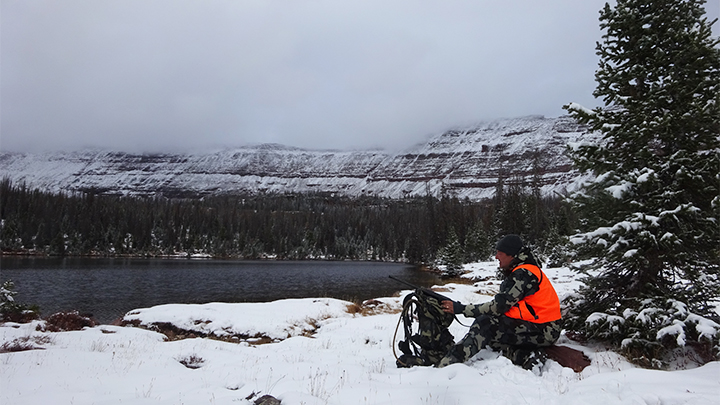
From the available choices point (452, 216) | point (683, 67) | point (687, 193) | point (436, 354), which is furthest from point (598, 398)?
point (452, 216)

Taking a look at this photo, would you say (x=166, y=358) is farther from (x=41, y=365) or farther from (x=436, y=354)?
(x=436, y=354)

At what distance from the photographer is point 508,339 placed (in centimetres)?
554

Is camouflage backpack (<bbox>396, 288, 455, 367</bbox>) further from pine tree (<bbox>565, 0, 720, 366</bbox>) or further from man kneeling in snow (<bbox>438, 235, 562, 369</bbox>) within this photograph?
pine tree (<bbox>565, 0, 720, 366</bbox>)

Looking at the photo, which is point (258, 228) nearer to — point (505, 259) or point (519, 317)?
point (505, 259)

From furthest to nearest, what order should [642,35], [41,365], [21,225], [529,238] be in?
[21,225]
[529,238]
[642,35]
[41,365]

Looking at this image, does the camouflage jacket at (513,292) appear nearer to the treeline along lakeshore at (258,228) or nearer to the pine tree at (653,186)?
the pine tree at (653,186)

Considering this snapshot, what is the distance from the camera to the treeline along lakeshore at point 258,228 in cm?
6692

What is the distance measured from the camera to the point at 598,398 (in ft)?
12.6

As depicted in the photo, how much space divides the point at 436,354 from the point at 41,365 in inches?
281

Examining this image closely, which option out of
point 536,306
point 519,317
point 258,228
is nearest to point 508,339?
point 519,317

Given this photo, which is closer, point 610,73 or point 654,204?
Result: point 654,204

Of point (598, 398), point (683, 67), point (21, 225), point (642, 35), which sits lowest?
point (21, 225)

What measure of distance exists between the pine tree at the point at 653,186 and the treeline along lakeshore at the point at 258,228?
45.4 meters

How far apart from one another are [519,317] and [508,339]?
1.36 ft
